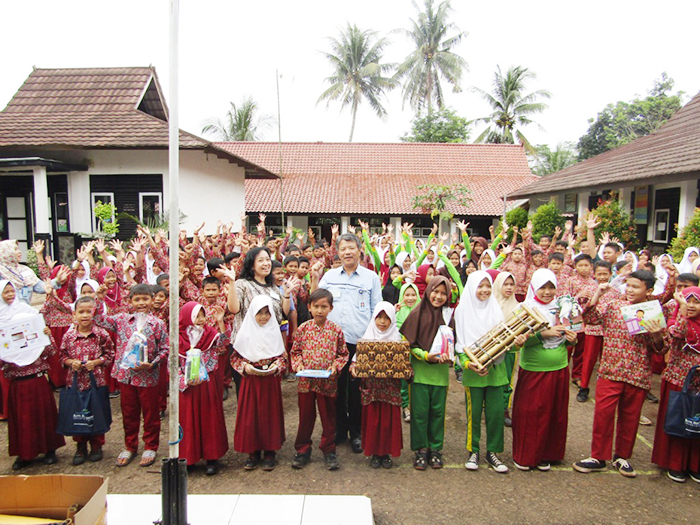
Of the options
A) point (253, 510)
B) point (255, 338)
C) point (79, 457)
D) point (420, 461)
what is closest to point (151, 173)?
point (79, 457)

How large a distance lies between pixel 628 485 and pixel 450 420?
1.67 meters

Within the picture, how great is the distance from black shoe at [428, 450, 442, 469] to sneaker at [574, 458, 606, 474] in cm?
107

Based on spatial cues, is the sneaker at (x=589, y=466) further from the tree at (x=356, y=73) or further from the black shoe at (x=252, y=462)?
the tree at (x=356, y=73)

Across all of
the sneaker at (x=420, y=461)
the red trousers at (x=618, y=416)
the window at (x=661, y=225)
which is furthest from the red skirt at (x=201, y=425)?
the window at (x=661, y=225)

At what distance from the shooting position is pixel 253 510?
308 cm

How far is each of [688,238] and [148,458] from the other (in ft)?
29.6

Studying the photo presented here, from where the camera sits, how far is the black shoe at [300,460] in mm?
3889

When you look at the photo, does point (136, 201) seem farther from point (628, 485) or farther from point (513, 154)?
point (513, 154)

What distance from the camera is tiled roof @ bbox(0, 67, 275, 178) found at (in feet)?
39.2

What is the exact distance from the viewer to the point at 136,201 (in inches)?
505

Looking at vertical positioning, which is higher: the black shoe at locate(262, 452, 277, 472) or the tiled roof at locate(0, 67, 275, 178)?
the tiled roof at locate(0, 67, 275, 178)

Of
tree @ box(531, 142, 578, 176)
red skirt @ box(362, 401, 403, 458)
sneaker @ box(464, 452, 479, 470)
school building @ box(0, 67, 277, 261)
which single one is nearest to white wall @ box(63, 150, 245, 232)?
school building @ box(0, 67, 277, 261)

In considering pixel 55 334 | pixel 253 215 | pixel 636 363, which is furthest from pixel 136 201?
pixel 636 363

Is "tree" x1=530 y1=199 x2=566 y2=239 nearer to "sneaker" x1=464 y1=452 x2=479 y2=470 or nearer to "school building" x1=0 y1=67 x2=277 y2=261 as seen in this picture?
"school building" x1=0 y1=67 x2=277 y2=261
